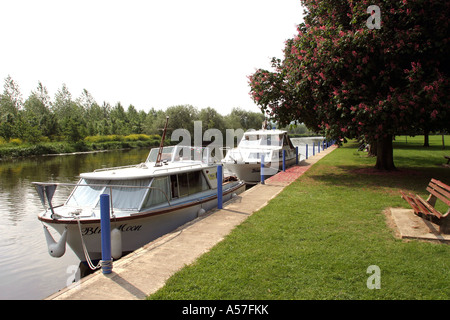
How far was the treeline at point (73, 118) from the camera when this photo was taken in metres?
53.2

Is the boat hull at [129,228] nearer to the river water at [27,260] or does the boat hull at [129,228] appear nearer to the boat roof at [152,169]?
the river water at [27,260]

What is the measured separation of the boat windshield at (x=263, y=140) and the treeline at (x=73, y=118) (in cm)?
4463

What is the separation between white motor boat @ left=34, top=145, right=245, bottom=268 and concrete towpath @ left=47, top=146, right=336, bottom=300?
0.83m

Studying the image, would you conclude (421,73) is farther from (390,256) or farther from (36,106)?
(36,106)

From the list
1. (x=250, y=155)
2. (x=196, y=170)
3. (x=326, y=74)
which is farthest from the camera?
(x=250, y=155)

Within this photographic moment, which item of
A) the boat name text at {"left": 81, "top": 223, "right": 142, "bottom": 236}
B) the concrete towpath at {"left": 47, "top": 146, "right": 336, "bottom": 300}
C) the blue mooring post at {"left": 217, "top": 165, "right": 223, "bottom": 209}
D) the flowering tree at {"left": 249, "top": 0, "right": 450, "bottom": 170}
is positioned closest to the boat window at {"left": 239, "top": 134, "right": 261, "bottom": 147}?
the flowering tree at {"left": 249, "top": 0, "right": 450, "bottom": 170}

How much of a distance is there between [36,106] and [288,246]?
291ft

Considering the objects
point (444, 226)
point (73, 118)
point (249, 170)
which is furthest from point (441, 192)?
point (73, 118)

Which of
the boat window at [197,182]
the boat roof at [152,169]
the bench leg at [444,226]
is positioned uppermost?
the boat roof at [152,169]

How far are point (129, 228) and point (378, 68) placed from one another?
37.5 ft

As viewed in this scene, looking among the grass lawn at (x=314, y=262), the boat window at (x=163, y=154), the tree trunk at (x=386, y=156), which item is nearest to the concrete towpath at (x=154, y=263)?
the grass lawn at (x=314, y=262)

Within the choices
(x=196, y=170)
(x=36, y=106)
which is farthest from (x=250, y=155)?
(x=36, y=106)

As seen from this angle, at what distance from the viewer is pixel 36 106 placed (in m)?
78.6

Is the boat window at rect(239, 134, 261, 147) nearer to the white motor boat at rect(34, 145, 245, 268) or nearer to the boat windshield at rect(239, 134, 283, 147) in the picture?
the boat windshield at rect(239, 134, 283, 147)
